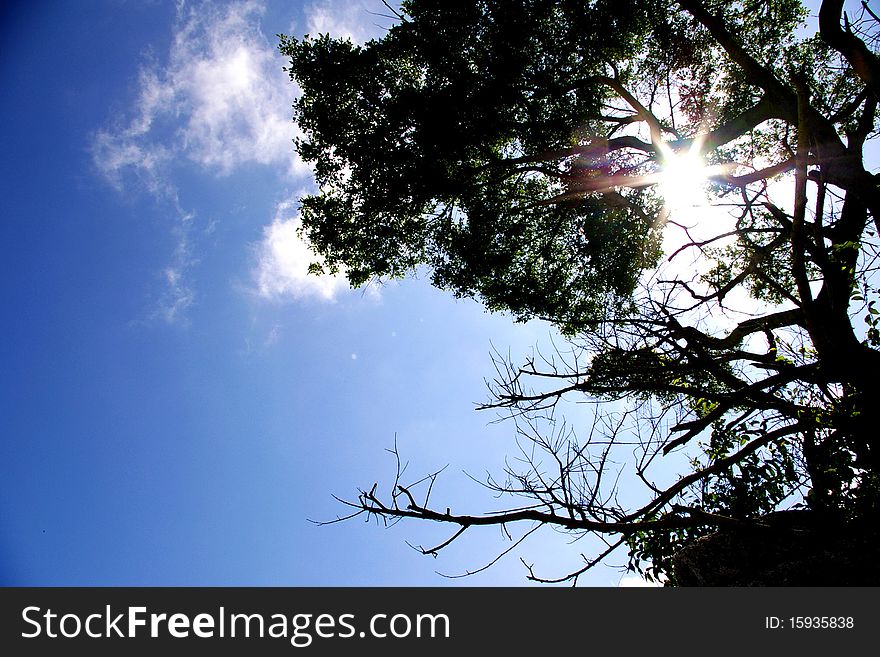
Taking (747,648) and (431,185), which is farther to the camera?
(431,185)

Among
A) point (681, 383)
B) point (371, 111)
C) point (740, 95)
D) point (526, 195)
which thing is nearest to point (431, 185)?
point (371, 111)

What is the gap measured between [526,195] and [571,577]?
8.15m

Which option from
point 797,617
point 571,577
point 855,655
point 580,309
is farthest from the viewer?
point 580,309

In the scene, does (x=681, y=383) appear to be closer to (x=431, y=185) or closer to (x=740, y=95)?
(x=431, y=185)

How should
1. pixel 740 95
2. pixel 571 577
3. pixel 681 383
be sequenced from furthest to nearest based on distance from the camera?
pixel 740 95 → pixel 681 383 → pixel 571 577

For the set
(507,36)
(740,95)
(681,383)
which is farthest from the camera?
(740,95)

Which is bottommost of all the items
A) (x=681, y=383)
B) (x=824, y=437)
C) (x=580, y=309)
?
(x=824, y=437)

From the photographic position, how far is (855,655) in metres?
2.59

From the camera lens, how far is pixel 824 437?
12.5 feet

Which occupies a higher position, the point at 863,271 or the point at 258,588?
the point at 863,271

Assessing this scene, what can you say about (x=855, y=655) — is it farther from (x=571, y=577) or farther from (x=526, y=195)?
(x=526, y=195)

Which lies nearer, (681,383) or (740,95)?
(681,383)

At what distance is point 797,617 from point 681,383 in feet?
7.84

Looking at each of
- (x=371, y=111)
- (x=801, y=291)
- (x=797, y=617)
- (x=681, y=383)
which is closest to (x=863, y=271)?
(x=801, y=291)
